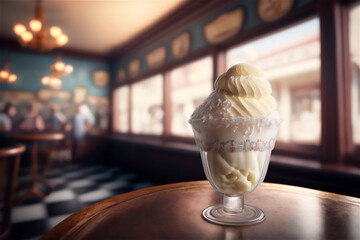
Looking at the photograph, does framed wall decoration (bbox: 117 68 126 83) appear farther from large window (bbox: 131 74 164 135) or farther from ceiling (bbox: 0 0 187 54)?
ceiling (bbox: 0 0 187 54)

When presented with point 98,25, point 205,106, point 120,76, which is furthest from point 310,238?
point 120,76

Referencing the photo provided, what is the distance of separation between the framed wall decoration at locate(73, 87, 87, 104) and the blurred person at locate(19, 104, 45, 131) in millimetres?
1101

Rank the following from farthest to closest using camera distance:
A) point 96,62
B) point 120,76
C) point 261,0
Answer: point 96,62, point 120,76, point 261,0

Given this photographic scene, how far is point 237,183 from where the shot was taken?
0.64m

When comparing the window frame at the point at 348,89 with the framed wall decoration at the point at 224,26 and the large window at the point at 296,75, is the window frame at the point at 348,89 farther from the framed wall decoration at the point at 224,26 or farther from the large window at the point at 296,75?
the framed wall decoration at the point at 224,26

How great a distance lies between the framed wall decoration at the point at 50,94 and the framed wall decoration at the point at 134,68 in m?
2.21

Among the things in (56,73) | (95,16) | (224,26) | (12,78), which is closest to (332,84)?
(224,26)

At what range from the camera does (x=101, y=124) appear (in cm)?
742

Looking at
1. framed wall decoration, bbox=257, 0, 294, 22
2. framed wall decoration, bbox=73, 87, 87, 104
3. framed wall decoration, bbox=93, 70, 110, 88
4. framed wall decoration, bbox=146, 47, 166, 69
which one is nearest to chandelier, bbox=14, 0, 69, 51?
framed wall decoration, bbox=146, 47, 166, 69

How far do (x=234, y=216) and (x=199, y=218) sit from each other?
0.34 feet

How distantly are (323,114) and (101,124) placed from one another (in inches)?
261

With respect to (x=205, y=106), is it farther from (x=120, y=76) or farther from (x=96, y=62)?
(x=96, y=62)

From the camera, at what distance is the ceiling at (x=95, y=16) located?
13.5 feet

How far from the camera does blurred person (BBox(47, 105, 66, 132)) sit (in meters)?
6.39
